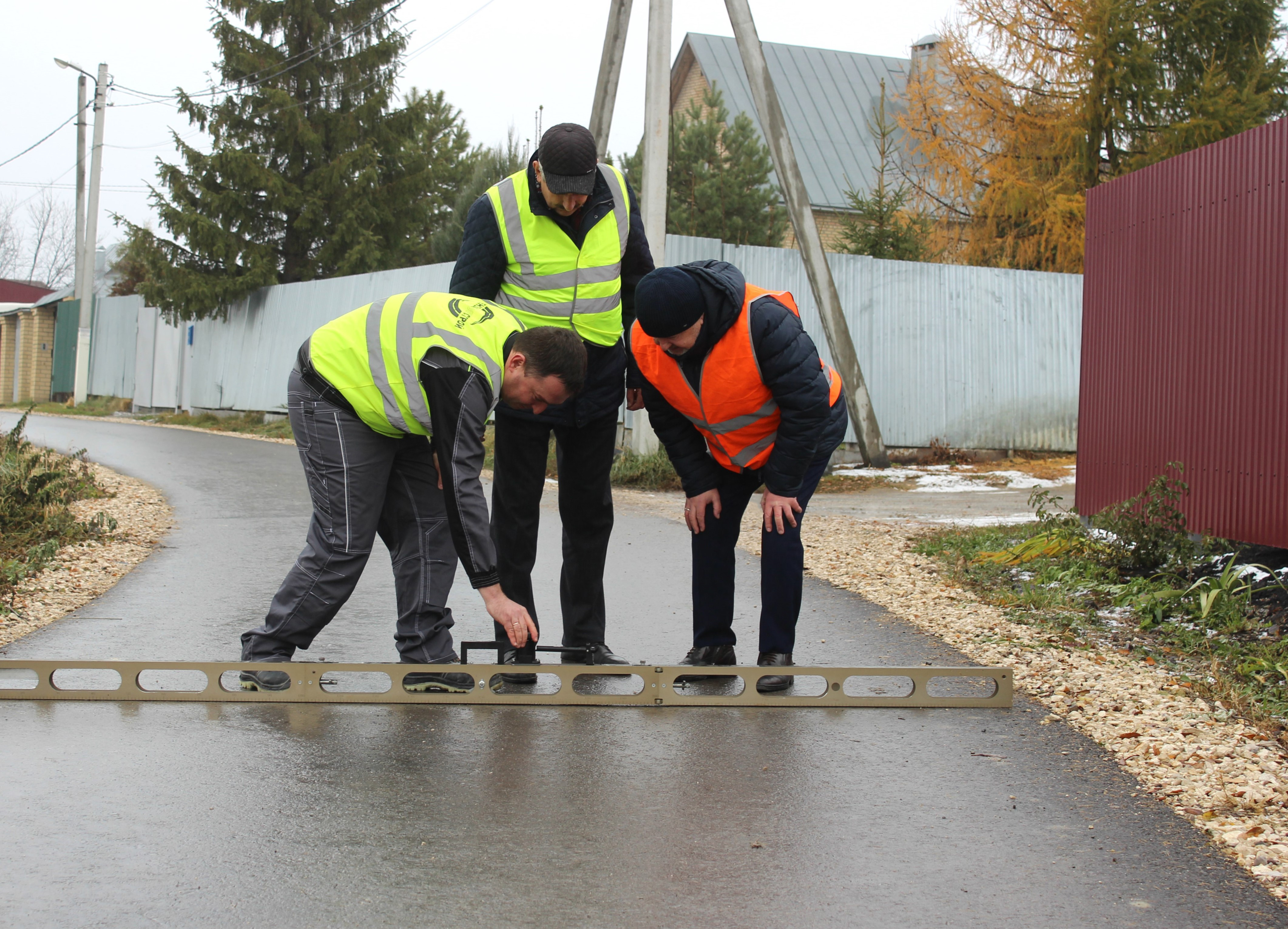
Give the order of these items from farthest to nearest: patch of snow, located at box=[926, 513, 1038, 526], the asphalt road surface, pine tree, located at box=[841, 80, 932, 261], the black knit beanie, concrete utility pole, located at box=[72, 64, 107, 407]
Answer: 1. concrete utility pole, located at box=[72, 64, 107, 407]
2. pine tree, located at box=[841, 80, 932, 261]
3. patch of snow, located at box=[926, 513, 1038, 526]
4. the black knit beanie
5. the asphalt road surface

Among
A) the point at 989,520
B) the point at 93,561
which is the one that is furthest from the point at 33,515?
the point at 989,520

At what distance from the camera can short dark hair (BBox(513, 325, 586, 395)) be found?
3.86 meters

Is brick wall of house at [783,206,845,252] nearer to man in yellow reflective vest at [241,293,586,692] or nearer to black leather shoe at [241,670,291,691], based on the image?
man in yellow reflective vest at [241,293,586,692]

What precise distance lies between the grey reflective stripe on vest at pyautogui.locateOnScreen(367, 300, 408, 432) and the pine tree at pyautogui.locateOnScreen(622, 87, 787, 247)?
20.3 m

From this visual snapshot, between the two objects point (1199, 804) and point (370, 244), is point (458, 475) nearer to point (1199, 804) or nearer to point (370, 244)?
point (1199, 804)

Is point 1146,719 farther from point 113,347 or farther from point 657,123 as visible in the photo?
point 113,347

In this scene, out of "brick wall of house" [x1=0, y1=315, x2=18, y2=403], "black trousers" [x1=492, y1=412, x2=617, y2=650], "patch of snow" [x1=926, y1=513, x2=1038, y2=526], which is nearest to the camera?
"black trousers" [x1=492, y1=412, x2=617, y2=650]

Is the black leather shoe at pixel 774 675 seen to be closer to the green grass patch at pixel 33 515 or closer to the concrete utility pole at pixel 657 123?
the green grass patch at pixel 33 515

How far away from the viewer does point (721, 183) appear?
24.2 meters

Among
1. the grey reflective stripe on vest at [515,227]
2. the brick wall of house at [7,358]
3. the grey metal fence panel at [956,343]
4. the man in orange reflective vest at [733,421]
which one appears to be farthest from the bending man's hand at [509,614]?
the brick wall of house at [7,358]

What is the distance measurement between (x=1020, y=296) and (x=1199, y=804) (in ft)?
47.6

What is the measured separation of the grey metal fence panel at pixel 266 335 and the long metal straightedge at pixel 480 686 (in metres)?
15.3

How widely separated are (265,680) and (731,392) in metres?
1.94

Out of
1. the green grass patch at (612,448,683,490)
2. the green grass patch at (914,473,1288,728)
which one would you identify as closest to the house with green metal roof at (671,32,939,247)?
the green grass patch at (612,448,683,490)
